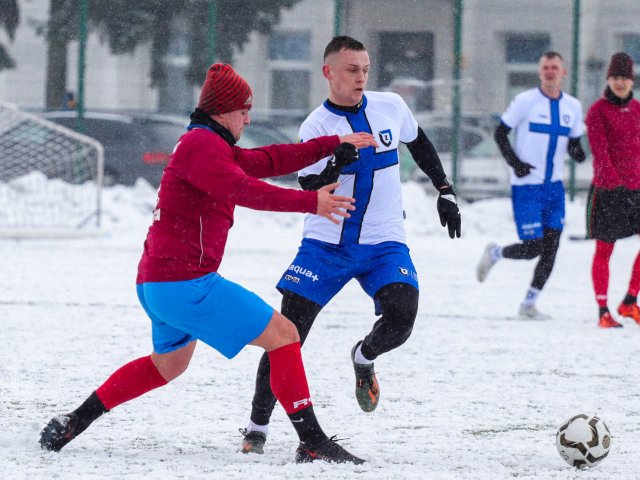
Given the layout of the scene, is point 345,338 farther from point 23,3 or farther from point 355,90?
point 23,3

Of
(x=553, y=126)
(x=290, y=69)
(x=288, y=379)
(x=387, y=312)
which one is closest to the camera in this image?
(x=288, y=379)

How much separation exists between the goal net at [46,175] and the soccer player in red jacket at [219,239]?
10528 mm

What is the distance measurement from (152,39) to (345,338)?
34.8 feet

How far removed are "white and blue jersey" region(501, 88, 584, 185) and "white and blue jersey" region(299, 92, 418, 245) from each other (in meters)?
3.81

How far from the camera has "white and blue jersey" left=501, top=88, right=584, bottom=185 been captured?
8797mm

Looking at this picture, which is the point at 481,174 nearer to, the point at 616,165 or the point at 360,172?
the point at 616,165

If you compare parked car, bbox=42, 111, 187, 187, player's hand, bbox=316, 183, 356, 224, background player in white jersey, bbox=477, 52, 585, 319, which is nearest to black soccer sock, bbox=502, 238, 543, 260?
background player in white jersey, bbox=477, 52, 585, 319

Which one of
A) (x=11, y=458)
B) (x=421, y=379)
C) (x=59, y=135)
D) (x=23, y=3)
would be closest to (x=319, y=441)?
(x=11, y=458)

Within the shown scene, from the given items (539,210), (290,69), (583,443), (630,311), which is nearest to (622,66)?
(539,210)

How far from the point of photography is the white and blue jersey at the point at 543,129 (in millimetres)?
8797

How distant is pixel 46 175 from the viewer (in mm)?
15750

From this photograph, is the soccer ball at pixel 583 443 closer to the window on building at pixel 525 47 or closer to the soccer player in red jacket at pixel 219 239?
the soccer player in red jacket at pixel 219 239

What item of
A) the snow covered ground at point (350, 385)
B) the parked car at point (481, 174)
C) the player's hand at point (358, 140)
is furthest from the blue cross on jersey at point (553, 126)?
the parked car at point (481, 174)

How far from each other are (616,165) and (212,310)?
16.7 ft
